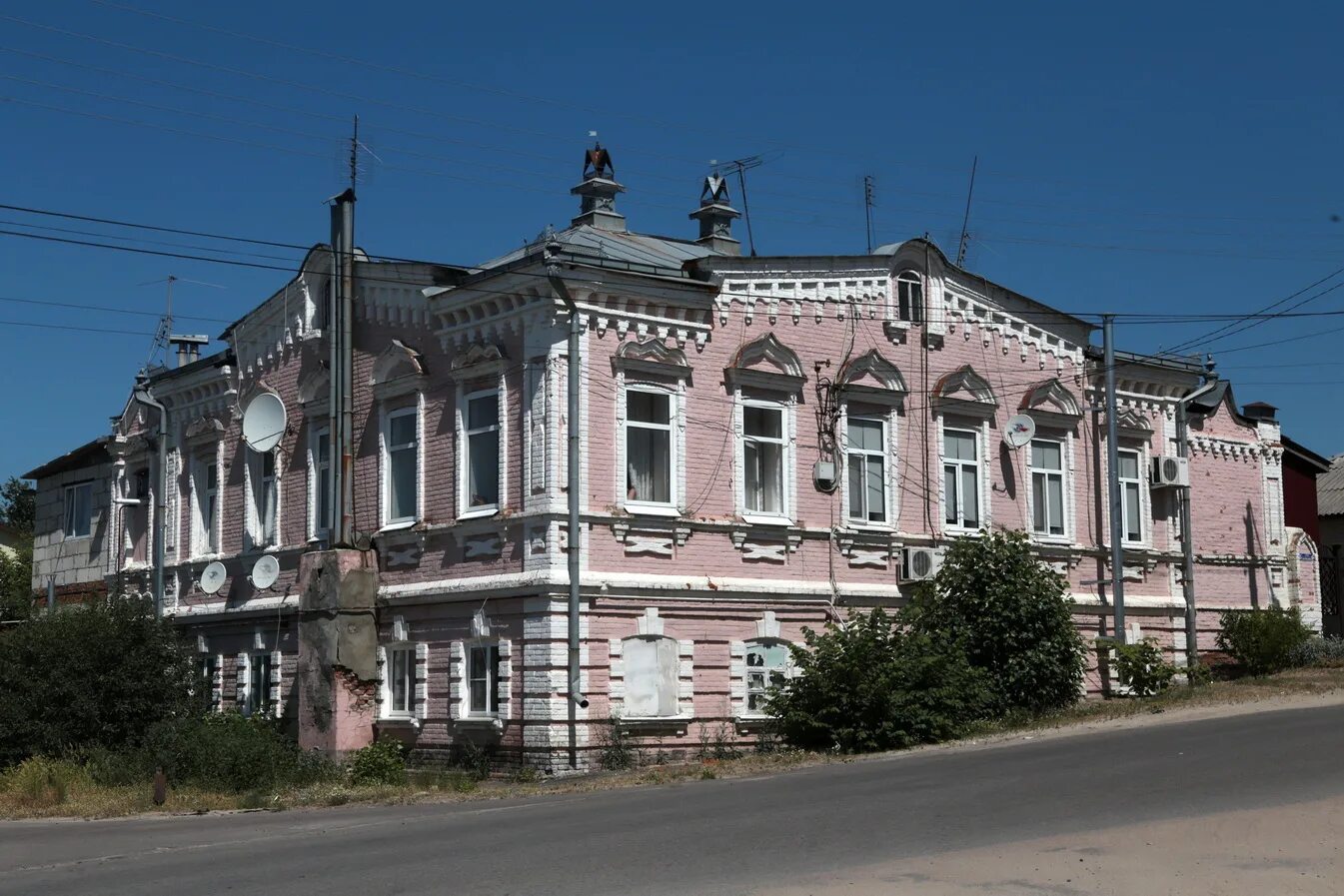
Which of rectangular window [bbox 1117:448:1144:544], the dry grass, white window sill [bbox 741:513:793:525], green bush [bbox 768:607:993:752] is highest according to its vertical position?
rectangular window [bbox 1117:448:1144:544]

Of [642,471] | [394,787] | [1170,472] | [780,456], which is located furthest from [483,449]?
[1170,472]

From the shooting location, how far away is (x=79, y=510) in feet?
130

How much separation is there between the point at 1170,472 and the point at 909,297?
7.44 m

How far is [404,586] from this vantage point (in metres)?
26.7

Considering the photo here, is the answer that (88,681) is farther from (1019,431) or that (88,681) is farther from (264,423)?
(1019,431)

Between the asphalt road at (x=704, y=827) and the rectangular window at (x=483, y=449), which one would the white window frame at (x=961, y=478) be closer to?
the asphalt road at (x=704, y=827)

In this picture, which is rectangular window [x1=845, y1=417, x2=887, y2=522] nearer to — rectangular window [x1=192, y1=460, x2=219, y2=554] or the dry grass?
the dry grass

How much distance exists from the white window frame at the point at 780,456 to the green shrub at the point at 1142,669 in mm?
7155

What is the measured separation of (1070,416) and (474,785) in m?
14.3

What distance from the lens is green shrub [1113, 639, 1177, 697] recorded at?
2917cm

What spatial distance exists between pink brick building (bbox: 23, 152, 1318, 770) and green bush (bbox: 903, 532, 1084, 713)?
108 centimetres

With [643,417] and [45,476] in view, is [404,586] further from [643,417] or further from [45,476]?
[45,476]

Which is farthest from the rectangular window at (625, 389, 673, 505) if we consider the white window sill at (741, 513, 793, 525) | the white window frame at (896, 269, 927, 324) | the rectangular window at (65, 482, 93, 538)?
the rectangular window at (65, 482, 93, 538)

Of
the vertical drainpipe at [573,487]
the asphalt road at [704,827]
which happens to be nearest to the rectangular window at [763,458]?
the vertical drainpipe at [573,487]
